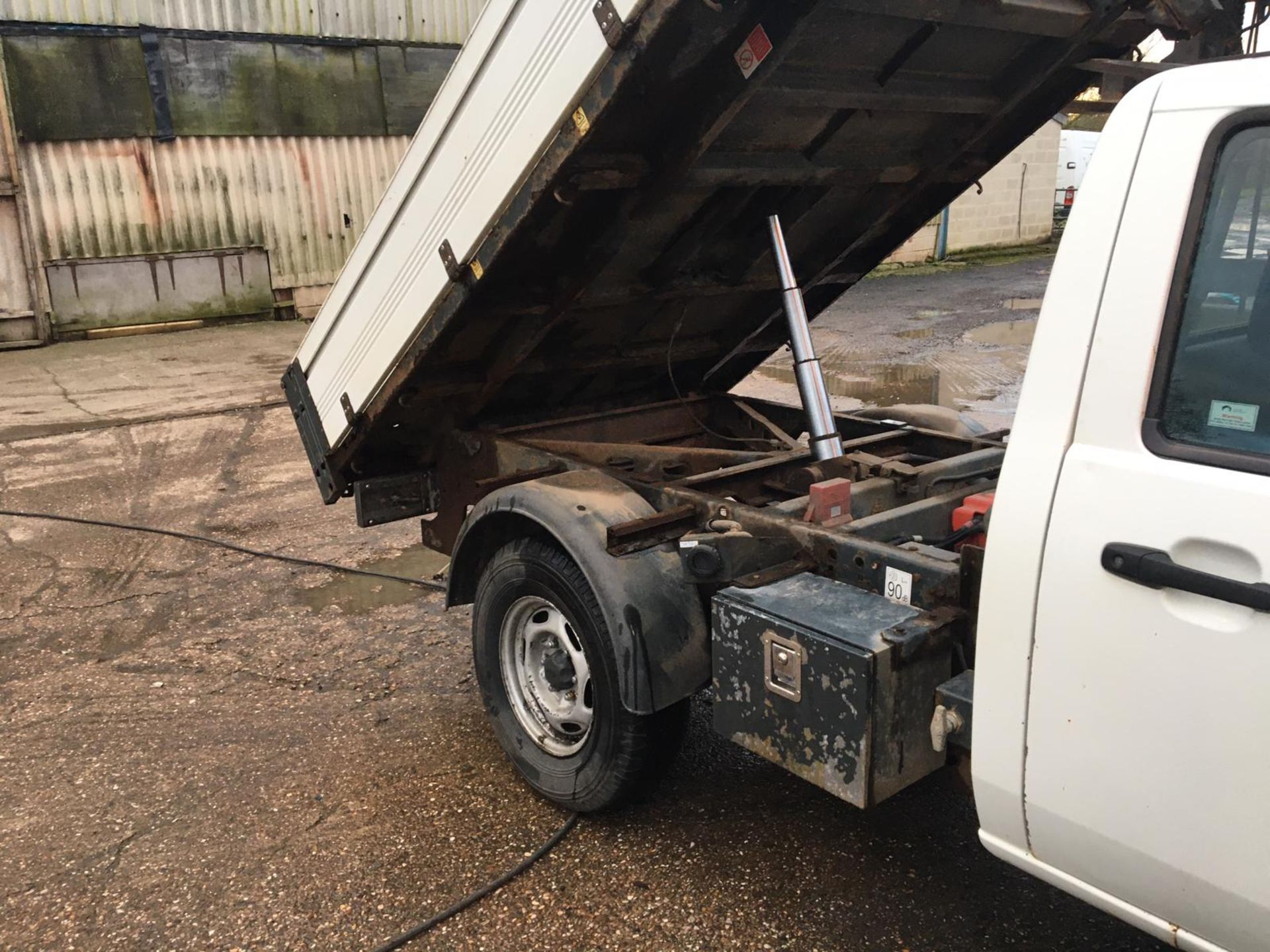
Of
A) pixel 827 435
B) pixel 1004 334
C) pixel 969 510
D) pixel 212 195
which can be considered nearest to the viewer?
pixel 969 510

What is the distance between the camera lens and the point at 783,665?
2.61 metres

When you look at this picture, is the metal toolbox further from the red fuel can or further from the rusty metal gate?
the rusty metal gate

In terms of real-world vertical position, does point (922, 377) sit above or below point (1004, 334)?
below

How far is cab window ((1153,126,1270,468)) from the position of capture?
1.98m

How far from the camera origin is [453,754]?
155 inches

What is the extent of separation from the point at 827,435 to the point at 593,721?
133 cm

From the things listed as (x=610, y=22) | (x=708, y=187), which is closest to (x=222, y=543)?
(x=708, y=187)

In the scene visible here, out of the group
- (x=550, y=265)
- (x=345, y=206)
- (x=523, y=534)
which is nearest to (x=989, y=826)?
(x=523, y=534)

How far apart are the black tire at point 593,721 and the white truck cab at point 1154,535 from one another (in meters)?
1.26

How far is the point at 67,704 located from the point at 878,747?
348cm

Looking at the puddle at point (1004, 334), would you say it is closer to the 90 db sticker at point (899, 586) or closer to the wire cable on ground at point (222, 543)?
Answer: the wire cable on ground at point (222, 543)

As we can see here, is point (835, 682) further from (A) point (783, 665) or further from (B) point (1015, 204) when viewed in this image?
(B) point (1015, 204)

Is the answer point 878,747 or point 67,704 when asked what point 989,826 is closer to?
point 878,747

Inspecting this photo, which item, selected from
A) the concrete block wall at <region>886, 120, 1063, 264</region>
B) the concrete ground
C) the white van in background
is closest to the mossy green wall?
the concrete ground
